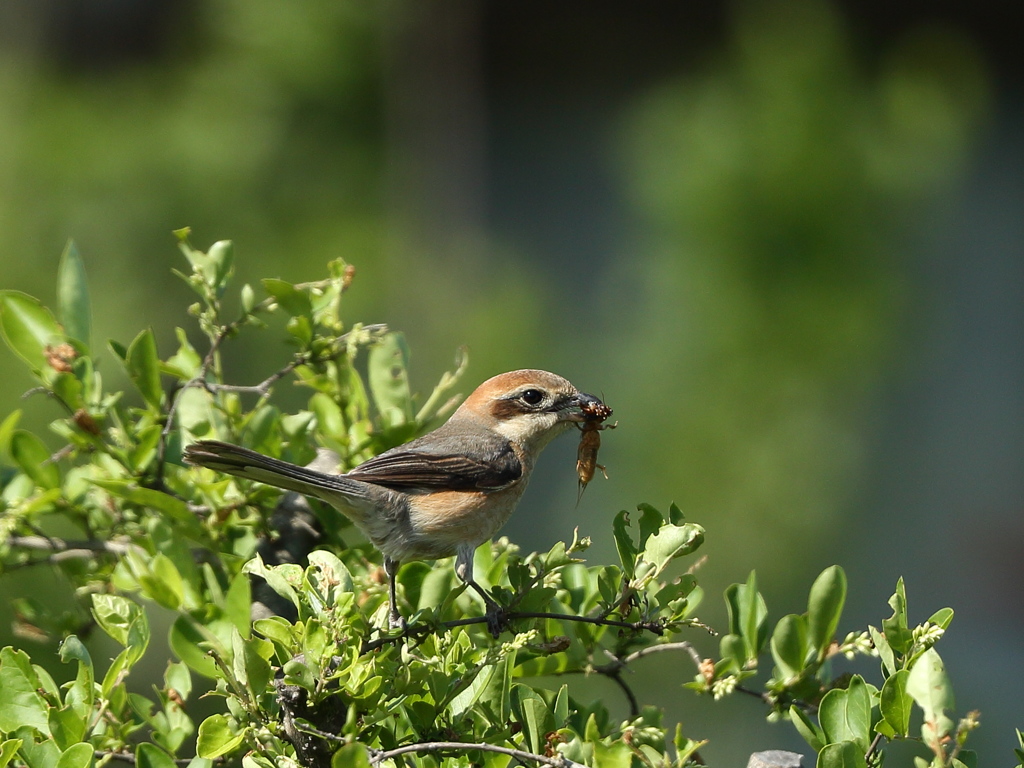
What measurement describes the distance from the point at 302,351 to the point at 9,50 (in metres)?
6.14

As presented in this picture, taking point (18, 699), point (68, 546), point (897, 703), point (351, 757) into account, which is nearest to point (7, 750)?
point (18, 699)

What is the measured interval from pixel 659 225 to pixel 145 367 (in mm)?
3730

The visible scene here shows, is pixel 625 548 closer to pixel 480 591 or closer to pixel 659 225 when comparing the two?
pixel 480 591

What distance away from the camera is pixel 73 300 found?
235 cm

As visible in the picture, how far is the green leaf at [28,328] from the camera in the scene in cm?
229

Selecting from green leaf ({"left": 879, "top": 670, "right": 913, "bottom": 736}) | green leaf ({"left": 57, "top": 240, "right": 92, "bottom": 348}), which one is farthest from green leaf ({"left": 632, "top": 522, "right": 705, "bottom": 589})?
green leaf ({"left": 57, "top": 240, "right": 92, "bottom": 348})

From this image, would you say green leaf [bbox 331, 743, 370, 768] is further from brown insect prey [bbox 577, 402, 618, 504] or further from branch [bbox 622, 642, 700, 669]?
brown insect prey [bbox 577, 402, 618, 504]

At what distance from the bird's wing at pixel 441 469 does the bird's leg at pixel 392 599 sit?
Answer: 0.24 meters

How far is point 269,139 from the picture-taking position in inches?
278

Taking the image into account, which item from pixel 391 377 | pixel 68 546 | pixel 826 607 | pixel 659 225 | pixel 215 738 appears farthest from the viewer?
pixel 659 225

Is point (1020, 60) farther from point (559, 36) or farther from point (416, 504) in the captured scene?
point (416, 504)

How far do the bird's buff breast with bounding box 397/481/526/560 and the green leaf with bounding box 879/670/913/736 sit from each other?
1021 mm

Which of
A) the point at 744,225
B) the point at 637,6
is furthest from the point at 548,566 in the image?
the point at 637,6

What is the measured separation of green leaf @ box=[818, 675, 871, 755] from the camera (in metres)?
1.61
